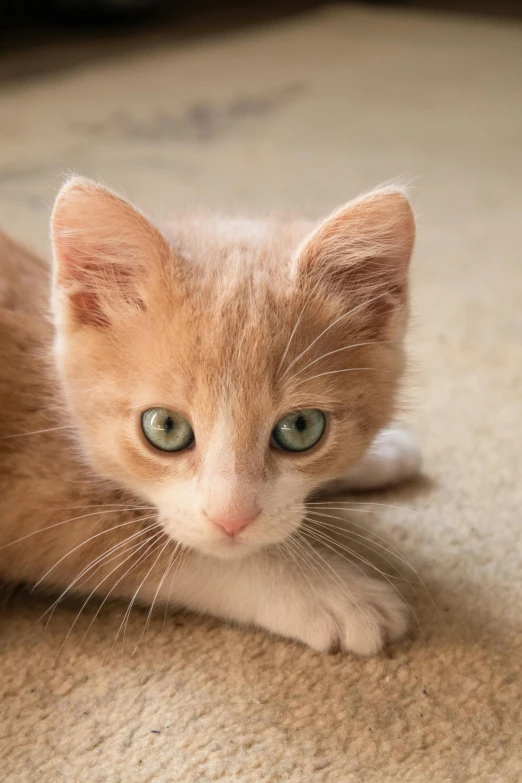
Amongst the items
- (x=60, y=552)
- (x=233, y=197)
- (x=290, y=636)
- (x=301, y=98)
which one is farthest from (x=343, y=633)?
(x=301, y=98)

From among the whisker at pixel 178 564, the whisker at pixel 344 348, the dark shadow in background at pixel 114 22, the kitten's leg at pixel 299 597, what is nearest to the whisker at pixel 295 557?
the kitten's leg at pixel 299 597

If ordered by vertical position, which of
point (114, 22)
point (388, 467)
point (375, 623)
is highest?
point (114, 22)

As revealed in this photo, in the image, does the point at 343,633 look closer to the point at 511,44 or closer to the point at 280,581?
the point at 280,581

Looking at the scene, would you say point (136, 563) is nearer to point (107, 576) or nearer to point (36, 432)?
point (107, 576)

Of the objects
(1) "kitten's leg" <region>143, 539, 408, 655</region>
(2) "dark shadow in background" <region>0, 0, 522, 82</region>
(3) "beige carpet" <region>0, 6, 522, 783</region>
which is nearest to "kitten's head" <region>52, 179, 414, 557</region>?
(1) "kitten's leg" <region>143, 539, 408, 655</region>

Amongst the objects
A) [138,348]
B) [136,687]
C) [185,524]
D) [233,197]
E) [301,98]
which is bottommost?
[136,687]

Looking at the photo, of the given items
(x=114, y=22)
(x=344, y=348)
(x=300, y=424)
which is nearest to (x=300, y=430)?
(x=300, y=424)

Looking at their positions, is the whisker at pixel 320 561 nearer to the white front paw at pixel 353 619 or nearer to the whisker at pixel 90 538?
the white front paw at pixel 353 619
